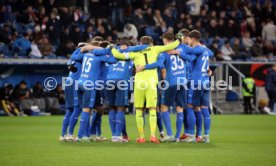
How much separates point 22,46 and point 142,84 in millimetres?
13586

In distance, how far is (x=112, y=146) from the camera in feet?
49.4

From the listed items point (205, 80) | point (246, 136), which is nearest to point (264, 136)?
point (246, 136)

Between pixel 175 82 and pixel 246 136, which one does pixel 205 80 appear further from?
pixel 246 136

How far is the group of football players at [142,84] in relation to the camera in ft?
52.1

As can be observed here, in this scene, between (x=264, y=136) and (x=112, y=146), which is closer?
(x=112, y=146)

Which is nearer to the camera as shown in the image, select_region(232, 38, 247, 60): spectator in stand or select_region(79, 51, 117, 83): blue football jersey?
select_region(79, 51, 117, 83): blue football jersey

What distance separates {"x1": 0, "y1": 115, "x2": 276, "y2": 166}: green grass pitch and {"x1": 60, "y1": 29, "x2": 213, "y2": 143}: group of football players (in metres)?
0.59

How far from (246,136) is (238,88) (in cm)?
1430

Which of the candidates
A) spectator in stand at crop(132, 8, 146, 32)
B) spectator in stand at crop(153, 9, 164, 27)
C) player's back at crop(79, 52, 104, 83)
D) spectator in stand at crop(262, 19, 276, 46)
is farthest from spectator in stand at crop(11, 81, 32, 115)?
player's back at crop(79, 52, 104, 83)

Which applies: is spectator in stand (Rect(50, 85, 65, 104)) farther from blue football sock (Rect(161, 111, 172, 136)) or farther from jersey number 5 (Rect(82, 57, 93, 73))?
blue football sock (Rect(161, 111, 172, 136))

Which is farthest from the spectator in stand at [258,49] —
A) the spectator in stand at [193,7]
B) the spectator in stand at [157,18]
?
the spectator in stand at [157,18]

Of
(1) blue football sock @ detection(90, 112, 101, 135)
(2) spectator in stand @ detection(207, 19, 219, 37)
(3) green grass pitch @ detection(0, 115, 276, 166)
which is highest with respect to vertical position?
(2) spectator in stand @ detection(207, 19, 219, 37)

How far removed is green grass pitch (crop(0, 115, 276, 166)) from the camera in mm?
12148

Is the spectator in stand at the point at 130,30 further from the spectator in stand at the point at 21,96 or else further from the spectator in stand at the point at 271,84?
the spectator in stand at the point at 271,84
